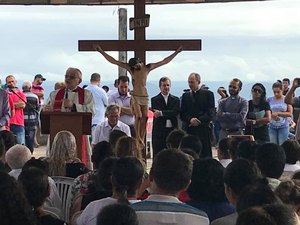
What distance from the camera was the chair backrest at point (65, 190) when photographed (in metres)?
5.73

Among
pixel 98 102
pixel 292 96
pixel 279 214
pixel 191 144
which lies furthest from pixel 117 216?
pixel 98 102

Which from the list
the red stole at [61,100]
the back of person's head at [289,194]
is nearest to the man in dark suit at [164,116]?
the red stole at [61,100]

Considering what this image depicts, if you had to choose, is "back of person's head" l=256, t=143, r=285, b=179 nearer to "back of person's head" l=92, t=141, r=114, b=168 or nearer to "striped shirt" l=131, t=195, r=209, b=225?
"back of person's head" l=92, t=141, r=114, b=168

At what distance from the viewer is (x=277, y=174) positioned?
553 centimetres

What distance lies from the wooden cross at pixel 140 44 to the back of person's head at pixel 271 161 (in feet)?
16.9

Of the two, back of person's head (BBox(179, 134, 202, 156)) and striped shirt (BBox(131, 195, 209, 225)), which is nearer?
striped shirt (BBox(131, 195, 209, 225))

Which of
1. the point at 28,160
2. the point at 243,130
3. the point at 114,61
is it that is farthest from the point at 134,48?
the point at 28,160

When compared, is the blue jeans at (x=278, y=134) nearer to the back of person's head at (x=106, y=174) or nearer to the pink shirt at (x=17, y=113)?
the pink shirt at (x=17, y=113)

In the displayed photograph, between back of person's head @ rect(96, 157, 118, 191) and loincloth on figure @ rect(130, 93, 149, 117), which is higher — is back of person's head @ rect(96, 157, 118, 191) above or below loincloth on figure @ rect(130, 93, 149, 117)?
below

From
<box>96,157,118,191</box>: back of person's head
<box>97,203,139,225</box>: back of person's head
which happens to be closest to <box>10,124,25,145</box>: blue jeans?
<box>96,157,118,191</box>: back of person's head

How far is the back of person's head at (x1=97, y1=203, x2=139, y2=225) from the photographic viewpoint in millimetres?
3143

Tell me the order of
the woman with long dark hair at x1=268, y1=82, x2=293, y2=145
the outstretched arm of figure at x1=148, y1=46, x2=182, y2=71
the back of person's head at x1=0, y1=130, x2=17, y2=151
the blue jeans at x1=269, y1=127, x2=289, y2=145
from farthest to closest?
the blue jeans at x1=269, y1=127, x2=289, y2=145
the woman with long dark hair at x1=268, y1=82, x2=293, y2=145
the outstretched arm of figure at x1=148, y1=46, x2=182, y2=71
the back of person's head at x1=0, y1=130, x2=17, y2=151

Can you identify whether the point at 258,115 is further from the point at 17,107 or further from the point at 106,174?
the point at 106,174

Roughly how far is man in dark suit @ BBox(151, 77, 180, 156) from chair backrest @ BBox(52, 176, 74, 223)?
15.0ft
